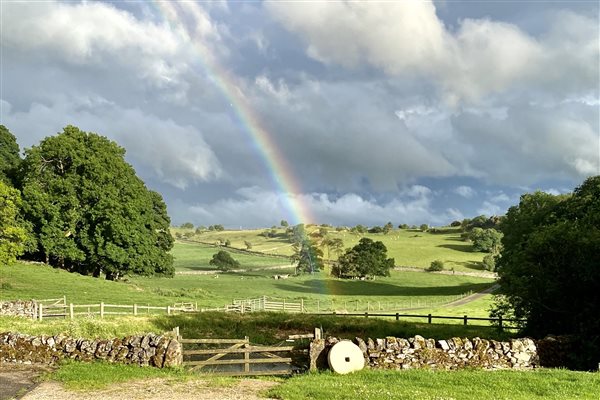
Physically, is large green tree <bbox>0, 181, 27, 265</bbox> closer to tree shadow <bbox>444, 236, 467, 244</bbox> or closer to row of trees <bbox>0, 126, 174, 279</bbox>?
row of trees <bbox>0, 126, 174, 279</bbox>

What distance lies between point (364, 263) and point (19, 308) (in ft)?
260

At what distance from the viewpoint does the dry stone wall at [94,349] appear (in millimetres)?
19750

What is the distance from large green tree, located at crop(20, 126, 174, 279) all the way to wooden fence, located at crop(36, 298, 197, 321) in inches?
686

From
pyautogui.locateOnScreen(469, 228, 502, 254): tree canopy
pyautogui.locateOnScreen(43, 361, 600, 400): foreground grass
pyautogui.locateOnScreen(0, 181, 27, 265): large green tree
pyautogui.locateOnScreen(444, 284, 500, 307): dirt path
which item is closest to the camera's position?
pyautogui.locateOnScreen(43, 361, 600, 400): foreground grass

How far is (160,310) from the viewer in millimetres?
46875

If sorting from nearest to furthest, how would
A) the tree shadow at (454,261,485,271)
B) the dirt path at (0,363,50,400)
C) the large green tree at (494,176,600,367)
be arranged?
1. the dirt path at (0,363,50,400)
2. the large green tree at (494,176,600,367)
3. the tree shadow at (454,261,485,271)

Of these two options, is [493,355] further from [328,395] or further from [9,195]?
[9,195]

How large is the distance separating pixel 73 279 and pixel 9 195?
1208 cm

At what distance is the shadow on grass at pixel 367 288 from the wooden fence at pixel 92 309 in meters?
38.5

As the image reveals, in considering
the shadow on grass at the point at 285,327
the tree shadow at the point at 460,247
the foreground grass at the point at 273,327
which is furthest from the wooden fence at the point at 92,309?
the tree shadow at the point at 460,247

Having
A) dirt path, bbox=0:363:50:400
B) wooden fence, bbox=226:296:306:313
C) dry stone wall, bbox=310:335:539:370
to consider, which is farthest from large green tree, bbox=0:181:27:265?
dry stone wall, bbox=310:335:539:370

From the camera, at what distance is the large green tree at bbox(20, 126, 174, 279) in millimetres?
62625

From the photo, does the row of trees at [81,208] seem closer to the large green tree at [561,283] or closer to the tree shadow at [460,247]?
the large green tree at [561,283]

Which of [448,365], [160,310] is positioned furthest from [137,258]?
[448,365]
